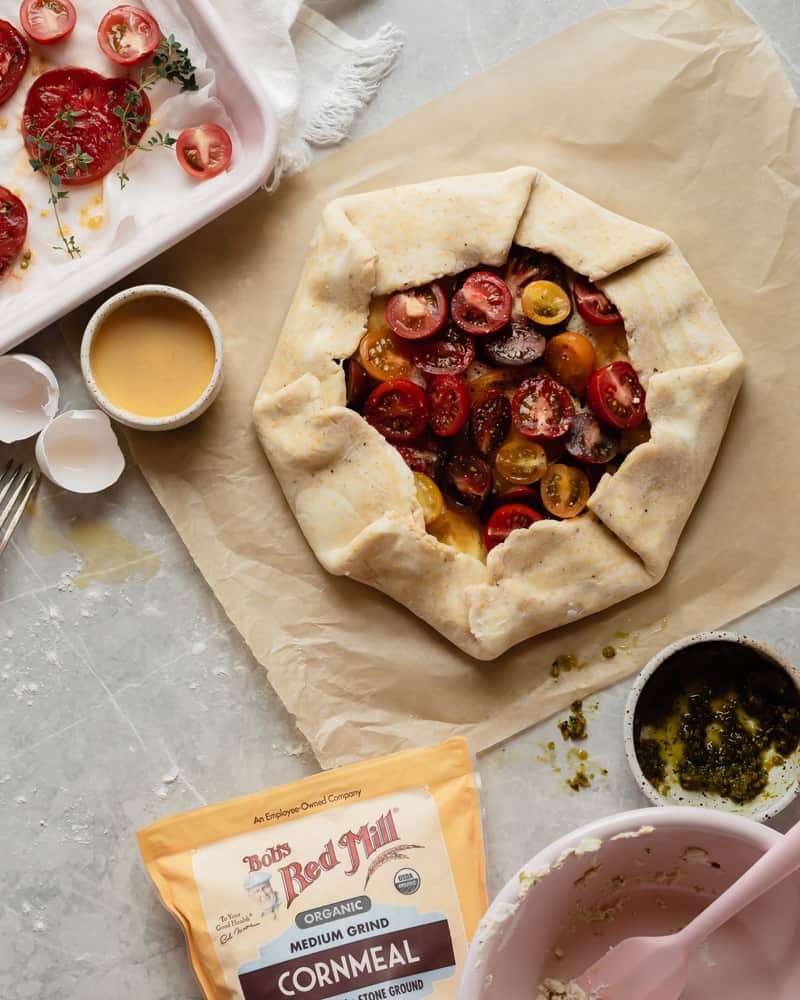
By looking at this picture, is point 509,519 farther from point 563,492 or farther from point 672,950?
point 672,950

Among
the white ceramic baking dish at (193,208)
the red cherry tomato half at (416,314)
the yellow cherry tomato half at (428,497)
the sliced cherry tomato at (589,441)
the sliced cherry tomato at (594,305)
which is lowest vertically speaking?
the sliced cherry tomato at (589,441)

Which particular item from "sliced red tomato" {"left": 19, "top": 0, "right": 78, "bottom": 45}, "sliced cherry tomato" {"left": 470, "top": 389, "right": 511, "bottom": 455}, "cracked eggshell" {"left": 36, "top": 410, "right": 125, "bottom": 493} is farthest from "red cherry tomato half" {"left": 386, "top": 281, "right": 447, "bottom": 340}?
"sliced red tomato" {"left": 19, "top": 0, "right": 78, "bottom": 45}

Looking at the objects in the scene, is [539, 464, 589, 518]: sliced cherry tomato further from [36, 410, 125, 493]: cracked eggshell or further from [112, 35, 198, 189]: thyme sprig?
[112, 35, 198, 189]: thyme sprig

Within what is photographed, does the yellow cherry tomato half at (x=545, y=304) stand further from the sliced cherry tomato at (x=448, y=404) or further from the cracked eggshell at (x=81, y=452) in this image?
the cracked eggshell at (x=81, y=452)

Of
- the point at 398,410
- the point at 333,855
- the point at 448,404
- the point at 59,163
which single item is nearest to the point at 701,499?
the point at 448,404

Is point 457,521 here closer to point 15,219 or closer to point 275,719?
point 275,719

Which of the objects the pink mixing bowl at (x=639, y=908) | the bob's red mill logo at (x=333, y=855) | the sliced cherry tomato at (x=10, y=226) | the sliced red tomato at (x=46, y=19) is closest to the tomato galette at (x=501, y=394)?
the bob's red mill logo at (x=333, y=855)
